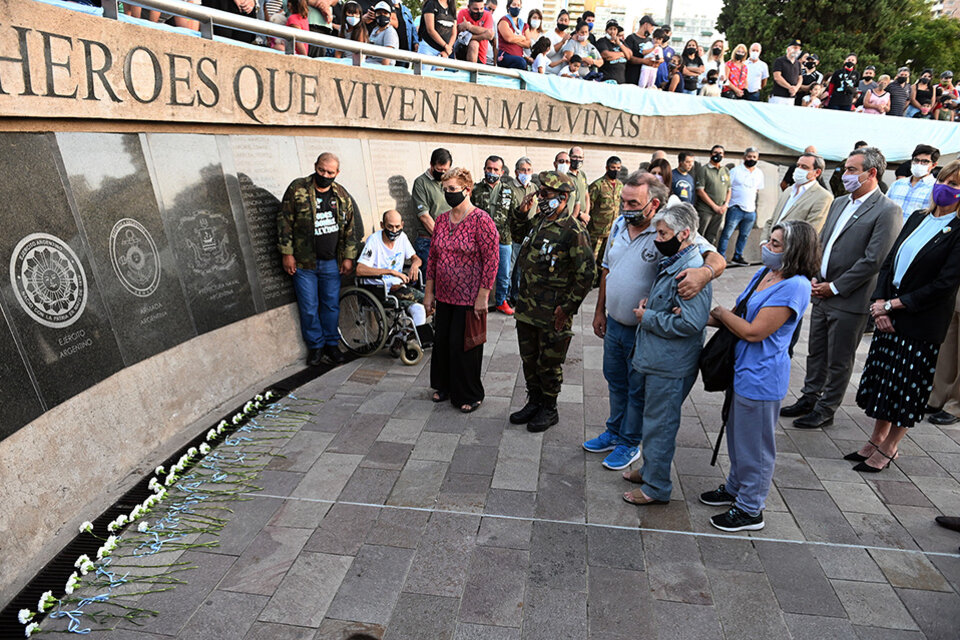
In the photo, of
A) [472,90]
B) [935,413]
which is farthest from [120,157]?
[935,413]

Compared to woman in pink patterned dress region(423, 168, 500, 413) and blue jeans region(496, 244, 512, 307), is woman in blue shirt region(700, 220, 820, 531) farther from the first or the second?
blue jeans region(496, 244, 512, 307)

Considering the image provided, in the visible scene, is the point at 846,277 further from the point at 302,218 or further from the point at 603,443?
the point at 302,218

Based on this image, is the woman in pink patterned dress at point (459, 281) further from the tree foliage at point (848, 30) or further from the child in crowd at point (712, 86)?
the tree foliage at point (848, 30)

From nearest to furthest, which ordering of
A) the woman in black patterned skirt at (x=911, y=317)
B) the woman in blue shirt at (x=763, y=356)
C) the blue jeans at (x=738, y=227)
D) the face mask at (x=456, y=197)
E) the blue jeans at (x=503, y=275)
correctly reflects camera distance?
the woman in blue shirt at (x=763, y=356) → the woman in black patterned skirt at (x=911, y=317) → the face mask at (x=456, y=197) → the blue jeans at (x=503, y=275) → the blue jeans at (x=738, y=227)

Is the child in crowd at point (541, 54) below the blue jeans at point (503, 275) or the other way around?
the other way around

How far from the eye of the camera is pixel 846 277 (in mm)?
4840

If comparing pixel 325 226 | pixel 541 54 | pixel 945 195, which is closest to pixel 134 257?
pixel 325 226

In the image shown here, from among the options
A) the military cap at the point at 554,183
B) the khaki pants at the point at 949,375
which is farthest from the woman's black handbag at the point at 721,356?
the khaki pants at the point at 949,375

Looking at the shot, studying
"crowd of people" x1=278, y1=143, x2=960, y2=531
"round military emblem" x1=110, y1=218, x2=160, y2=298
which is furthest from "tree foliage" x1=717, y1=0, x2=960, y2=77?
"round military emblem" x1=110, y1=218, x2=160, y2=298

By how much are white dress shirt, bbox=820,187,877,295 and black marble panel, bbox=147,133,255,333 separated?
4.96 metres

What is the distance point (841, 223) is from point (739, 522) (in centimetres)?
268

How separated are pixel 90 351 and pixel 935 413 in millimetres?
6671

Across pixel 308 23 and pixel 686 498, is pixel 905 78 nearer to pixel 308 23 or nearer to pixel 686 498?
pixel 308 23

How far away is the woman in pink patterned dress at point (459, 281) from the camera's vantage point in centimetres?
509
